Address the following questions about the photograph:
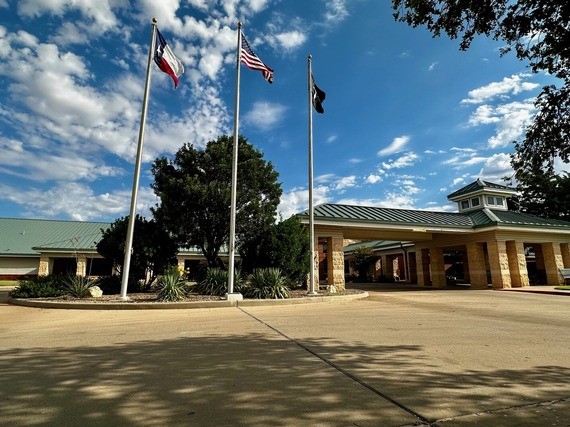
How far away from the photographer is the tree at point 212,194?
51.8ft

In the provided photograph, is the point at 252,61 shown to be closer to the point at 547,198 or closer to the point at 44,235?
the point at 44,235

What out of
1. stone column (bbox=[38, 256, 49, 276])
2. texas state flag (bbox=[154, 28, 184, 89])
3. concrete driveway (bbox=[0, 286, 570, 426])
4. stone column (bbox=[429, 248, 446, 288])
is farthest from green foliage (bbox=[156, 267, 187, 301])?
stone column (bbox=[429, 248, 446, 288])

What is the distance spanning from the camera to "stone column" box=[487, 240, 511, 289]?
2105cm

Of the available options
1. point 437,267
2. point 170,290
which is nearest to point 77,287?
point 170,290

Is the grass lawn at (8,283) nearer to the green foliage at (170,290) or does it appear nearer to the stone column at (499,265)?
the green foliage at (170,290)

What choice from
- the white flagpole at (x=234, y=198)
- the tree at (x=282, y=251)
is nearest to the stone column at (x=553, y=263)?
the tree at (x=282, y=251)

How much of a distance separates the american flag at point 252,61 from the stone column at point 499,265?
57.6 ft

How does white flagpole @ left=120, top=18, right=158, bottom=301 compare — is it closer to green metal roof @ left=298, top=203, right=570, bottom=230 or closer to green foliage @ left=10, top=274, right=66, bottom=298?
green foliage @ left=10, top=274, right=66, bottom=298

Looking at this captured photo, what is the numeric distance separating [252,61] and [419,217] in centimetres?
1484

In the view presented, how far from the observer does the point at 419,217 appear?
73.3 ft

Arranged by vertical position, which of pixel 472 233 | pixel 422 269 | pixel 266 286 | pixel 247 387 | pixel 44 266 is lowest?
pixel 247 387

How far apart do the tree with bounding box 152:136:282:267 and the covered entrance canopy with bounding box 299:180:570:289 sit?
2.67m

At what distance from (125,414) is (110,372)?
4.39 feet

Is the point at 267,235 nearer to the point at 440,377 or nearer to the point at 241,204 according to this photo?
the point at 241,204
